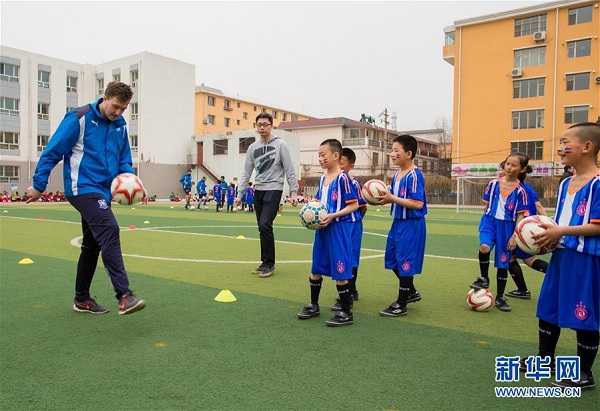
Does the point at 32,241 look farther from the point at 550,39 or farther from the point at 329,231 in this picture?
the point at 550,39

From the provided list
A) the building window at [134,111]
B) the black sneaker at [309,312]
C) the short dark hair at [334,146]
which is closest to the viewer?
the black sneaker at [309,312]

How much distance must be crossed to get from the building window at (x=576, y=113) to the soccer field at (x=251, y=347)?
127 feet

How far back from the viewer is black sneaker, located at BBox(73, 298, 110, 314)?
4797mm

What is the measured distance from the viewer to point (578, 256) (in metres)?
3.10

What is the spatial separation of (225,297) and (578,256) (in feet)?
11.3

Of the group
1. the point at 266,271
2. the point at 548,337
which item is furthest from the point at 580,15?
the point at 548,337

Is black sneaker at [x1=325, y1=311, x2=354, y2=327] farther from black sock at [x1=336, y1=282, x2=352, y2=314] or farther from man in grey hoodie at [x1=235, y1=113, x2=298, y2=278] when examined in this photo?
man in grey hoodie at [x1=235, y1=113, x2=298, y2=278]

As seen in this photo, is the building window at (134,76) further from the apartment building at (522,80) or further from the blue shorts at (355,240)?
the blue shorts at (355,240)

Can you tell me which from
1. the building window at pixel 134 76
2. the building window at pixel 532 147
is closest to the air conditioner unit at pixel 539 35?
the building window at pixel 532 147

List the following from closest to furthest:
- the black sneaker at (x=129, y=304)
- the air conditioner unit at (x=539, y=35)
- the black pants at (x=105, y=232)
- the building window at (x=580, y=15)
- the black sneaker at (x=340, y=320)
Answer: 1. the black sneaker at (x=129, y=304)
2. the black pants at (x=105, y=232)
3. the black sneaker at (x=340, y=320)
4. the building window at (x=580, y=15)
5. the air conditioner unit at (x=539, y=35)

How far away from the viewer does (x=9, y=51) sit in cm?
4262

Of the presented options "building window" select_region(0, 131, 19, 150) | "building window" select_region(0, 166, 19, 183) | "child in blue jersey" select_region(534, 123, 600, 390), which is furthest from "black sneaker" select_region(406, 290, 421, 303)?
"building window" select_region(0, 131, 19, 150)

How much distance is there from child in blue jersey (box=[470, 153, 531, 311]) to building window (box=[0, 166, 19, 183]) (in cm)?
4540

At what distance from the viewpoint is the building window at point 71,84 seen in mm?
47406
